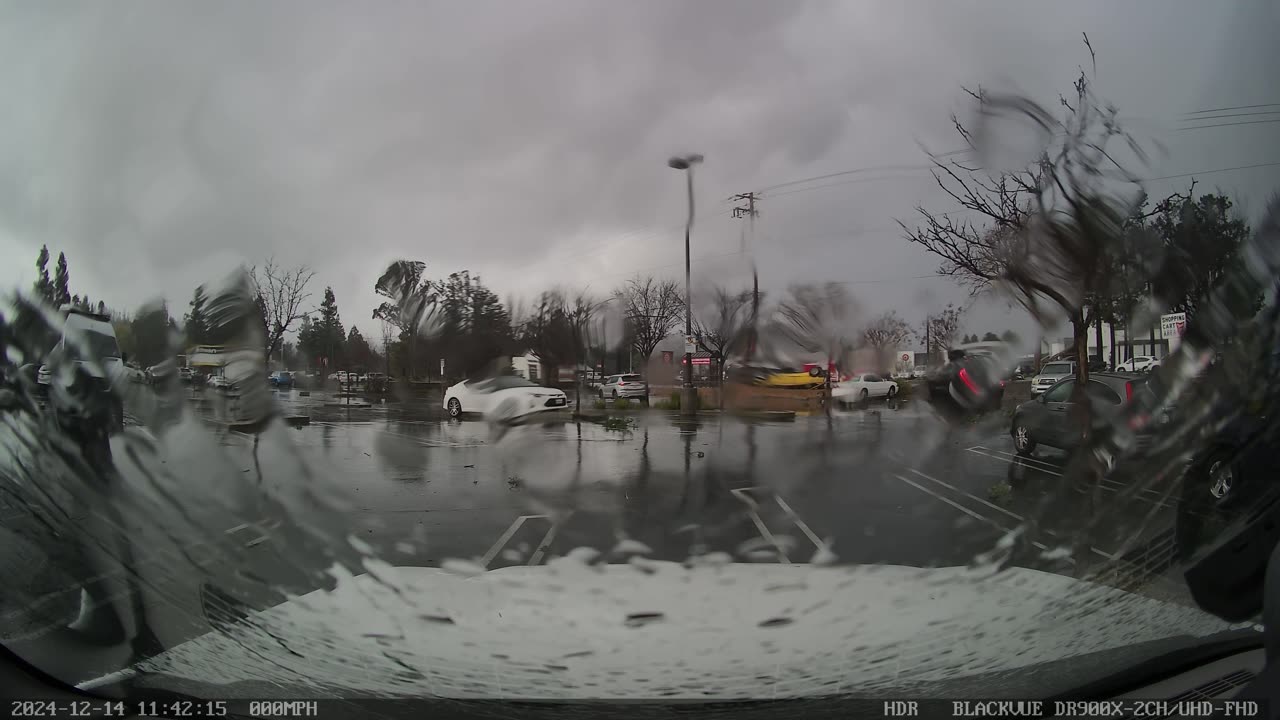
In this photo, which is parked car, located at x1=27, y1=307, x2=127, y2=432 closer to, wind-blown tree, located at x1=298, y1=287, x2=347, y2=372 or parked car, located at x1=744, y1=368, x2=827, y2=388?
wind-blown tree, located at x1=298, y1=287, x2=347, y2=372

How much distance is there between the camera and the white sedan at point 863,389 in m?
1.24

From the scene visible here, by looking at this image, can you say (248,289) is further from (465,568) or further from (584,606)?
(584,606)

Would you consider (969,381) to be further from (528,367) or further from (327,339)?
(327,339)

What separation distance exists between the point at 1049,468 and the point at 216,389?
1671 millimetres

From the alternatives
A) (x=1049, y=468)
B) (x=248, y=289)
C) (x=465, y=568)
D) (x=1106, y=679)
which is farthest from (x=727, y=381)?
(x=1106, y=679)

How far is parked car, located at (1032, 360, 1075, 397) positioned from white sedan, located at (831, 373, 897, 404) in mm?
310

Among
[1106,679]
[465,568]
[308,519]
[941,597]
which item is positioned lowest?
[1106,679]

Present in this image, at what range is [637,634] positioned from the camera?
1179 millimetres

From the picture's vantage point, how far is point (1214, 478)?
56.7 inches

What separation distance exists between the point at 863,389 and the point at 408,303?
92cm

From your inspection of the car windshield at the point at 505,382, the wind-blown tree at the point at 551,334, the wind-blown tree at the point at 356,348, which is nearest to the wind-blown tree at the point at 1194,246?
the wind-blown tree at the point at 551,334

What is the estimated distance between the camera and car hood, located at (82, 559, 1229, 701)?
115 cm

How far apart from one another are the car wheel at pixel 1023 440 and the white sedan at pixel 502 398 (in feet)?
3.31

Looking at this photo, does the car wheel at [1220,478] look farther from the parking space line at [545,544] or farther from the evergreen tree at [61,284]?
the evergreen tree at [61,284]
